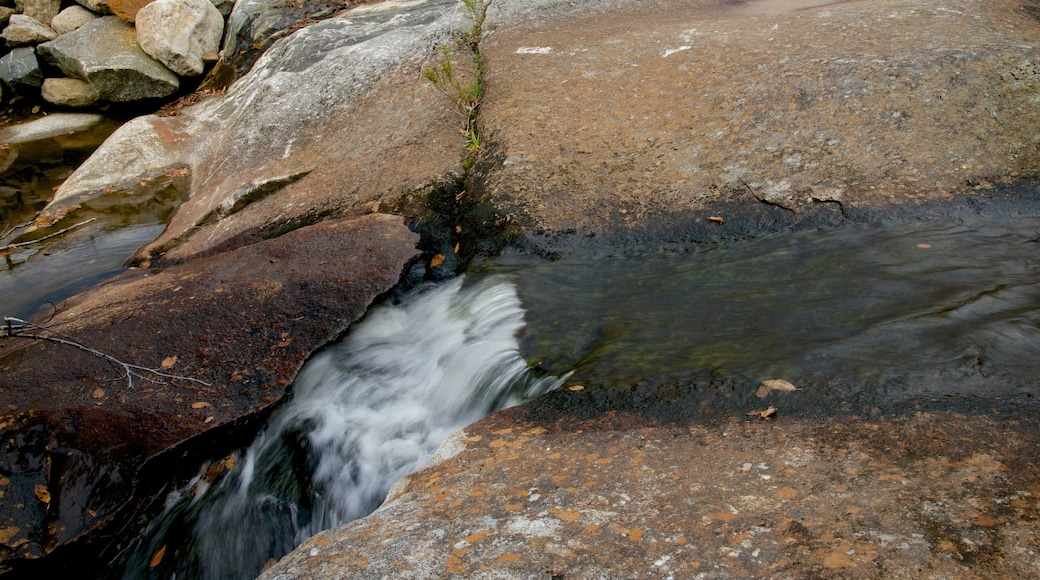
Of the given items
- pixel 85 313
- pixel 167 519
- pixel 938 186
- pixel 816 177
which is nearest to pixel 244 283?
pixel 85 313

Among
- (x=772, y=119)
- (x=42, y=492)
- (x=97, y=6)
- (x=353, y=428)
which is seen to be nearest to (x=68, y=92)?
(x=97, y=6)

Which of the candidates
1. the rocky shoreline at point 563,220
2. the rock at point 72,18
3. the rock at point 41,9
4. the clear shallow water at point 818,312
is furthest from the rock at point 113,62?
the clear shallow water at point 818,312

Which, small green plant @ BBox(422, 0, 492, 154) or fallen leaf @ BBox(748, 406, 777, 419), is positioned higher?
small green plant @ BBox(422, 0, 492, 154)

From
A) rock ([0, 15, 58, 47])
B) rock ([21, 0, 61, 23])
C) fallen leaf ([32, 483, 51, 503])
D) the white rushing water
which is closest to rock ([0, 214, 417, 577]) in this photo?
fallen leaf ([32, 483, 51, 503])

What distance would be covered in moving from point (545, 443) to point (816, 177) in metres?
2.71

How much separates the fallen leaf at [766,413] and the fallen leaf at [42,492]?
124 inches

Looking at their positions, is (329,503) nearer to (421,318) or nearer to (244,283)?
(421,318)

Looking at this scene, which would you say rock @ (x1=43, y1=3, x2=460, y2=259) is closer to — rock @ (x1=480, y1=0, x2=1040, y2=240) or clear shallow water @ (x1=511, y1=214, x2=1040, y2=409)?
rock @ (x1=480, y1=0, x2=1040, y2=240)

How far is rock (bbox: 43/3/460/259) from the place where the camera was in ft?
18.4

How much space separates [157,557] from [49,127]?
8.64 meters

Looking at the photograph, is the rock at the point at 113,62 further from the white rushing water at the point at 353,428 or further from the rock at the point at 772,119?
the white rushing water at the point at 353,428

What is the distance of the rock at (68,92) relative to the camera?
32.5 ft

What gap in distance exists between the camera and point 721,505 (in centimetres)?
233

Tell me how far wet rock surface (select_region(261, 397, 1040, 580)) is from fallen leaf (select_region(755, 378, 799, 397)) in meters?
0.18
